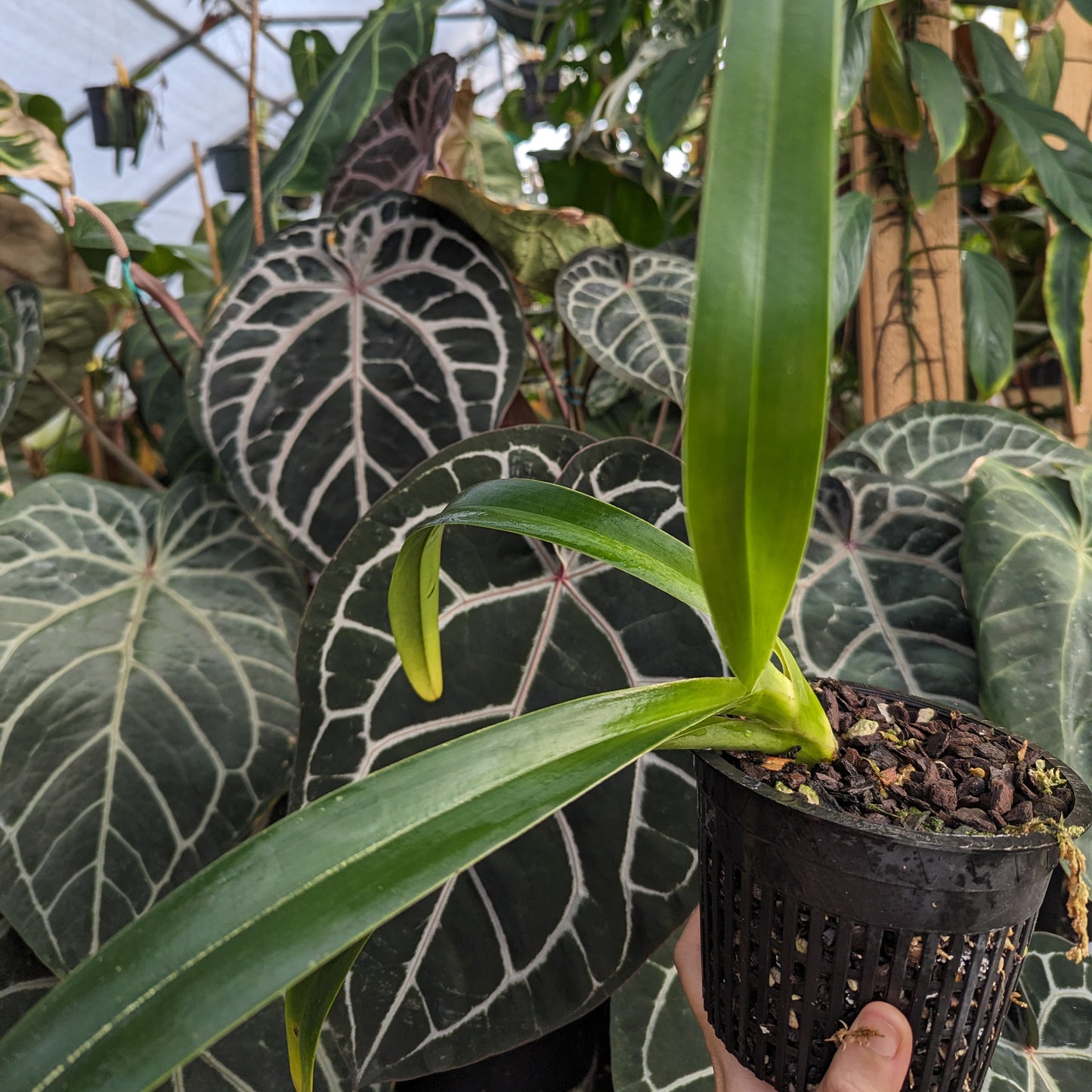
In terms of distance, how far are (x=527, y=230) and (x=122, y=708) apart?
0.57 m

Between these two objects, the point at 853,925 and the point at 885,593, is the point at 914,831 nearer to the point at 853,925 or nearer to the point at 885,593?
the point at 853,925

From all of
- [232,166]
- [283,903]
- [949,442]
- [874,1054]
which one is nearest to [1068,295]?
[949,442]

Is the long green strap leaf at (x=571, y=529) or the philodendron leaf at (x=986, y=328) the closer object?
the long green strap leaf at (x=571, y=529)

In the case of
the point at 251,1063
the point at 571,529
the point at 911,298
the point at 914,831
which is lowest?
the point at 251,1063

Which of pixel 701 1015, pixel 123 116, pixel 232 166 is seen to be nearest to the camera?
pixel 701 1015

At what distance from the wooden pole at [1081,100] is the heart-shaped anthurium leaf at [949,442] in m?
0.21

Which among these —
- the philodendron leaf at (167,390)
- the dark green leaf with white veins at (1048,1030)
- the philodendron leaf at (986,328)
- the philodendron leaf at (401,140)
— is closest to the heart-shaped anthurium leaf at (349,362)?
the philodendron leaf at (401,140)

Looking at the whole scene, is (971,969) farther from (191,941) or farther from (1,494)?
(1,494)

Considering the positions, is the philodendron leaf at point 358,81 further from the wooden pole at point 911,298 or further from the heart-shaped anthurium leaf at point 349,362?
the wooden pole at point 911,298

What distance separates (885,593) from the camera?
0.67 m

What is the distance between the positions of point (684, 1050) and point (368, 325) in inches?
26.4

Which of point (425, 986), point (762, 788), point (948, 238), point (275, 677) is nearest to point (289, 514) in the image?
point (275, 677)

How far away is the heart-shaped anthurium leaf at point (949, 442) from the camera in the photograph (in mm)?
815

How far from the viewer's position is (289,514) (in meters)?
0.72
